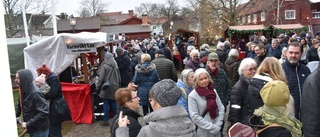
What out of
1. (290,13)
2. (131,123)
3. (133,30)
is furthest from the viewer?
(133,30)

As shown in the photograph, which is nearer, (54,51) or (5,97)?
(5,97)

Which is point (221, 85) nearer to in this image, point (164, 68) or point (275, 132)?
point (164, 68)

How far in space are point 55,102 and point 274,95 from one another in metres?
3.42

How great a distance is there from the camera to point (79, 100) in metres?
7.39

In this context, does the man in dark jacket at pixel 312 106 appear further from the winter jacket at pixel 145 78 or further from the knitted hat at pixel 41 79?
the winter jacket at pixel 145 78

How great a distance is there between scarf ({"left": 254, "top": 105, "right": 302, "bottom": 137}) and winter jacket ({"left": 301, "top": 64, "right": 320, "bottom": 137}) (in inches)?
5.7

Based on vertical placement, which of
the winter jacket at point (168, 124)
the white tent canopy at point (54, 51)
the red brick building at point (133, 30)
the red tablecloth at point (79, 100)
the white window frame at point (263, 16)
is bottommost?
the red tablecloth at point (79, 100)

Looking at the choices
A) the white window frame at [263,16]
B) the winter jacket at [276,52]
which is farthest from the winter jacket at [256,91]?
the white window frame at [263,16]

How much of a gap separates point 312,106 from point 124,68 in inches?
228

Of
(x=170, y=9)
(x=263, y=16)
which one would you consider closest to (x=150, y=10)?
(x=170, y=9)

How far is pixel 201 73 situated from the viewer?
4.07m

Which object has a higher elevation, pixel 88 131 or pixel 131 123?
pixel 131 123

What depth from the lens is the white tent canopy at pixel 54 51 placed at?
709 centimetres

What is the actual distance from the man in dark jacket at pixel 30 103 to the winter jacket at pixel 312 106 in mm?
3041
